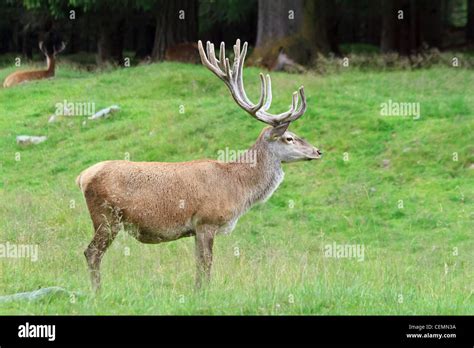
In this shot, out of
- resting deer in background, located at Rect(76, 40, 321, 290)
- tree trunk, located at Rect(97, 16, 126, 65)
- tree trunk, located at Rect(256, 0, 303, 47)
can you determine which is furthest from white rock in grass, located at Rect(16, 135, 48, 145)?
tree trunk, located at Rect(97, 16, 126, 65)

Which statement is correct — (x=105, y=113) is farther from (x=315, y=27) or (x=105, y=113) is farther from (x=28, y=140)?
(x=315, y=27)

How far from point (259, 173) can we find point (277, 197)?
5.35 m

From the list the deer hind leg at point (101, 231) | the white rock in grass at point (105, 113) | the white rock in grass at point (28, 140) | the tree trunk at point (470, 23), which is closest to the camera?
the deer hind leg at point (101, 231)

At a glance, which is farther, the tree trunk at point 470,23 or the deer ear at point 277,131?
the tree trunk at point 470,23

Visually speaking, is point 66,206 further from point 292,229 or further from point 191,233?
point 191,233

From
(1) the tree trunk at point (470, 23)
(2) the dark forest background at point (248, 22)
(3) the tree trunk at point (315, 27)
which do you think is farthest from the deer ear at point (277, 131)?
(1) the tree trunk at point (470, 23)

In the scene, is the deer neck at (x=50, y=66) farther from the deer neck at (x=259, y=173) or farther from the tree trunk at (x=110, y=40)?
the deer neck at (x=259, y=173)

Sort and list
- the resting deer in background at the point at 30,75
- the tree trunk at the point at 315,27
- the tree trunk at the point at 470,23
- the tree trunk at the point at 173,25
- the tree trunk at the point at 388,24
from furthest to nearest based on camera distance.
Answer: the tree trunk at the point at 470,23 < the tree trunk at the point at 388,24 < the tree trunk at the point at 173,25 < the tree trunk at the point at 315,27 < the resting deer in background at the point at 30,75

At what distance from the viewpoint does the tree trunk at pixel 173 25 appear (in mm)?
28016

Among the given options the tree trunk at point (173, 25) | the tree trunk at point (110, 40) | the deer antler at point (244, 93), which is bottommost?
the tree trunk at point (110, 40)

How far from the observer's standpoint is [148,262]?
34.7 ft

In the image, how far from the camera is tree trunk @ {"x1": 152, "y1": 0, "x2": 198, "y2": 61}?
91.9ft
